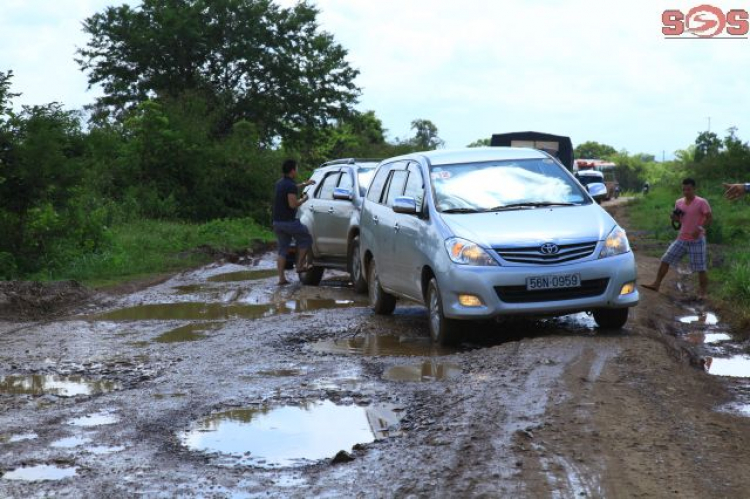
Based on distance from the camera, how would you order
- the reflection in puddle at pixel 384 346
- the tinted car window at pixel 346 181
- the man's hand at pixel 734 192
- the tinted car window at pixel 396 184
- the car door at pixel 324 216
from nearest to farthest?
the reflection in puddle at pixel 384 346, the man's hand at pixel 734 192, the tinted car window at pixel 396 184, the tinted car window at pixel 346 181, the car door at pixel 324 216

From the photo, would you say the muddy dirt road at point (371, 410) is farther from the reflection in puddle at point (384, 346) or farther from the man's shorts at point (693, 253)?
the man's shorts at point (693, 253)

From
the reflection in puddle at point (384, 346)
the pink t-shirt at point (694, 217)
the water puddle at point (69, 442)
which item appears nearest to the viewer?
the water puddle at point (69, 442)

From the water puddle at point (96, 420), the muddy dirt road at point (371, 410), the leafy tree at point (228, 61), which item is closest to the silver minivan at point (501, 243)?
the muddy dirt road at point (371, 410)

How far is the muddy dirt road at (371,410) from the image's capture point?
5211mm

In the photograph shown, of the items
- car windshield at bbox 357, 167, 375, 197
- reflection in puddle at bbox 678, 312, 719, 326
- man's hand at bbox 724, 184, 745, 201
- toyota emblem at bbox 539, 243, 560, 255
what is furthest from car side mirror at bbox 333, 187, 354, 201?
man's hand at bbox 724, 184, 745, 201

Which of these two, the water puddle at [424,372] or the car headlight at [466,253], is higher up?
the car headlight at [466,253]

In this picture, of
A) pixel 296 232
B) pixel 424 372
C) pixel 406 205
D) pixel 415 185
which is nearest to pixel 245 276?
pixel 296 232

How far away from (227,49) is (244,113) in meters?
2.49

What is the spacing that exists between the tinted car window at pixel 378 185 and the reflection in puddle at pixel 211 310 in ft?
5.11

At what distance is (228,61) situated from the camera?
4188 centimetres

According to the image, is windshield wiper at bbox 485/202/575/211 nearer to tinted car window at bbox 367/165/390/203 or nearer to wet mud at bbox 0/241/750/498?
wet mud at bbox 0/241/750/498

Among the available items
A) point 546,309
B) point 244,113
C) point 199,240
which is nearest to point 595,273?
point 546,309

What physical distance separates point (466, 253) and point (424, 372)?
1.44m

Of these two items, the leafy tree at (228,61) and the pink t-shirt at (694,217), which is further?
the leafy tree at (228,61)
